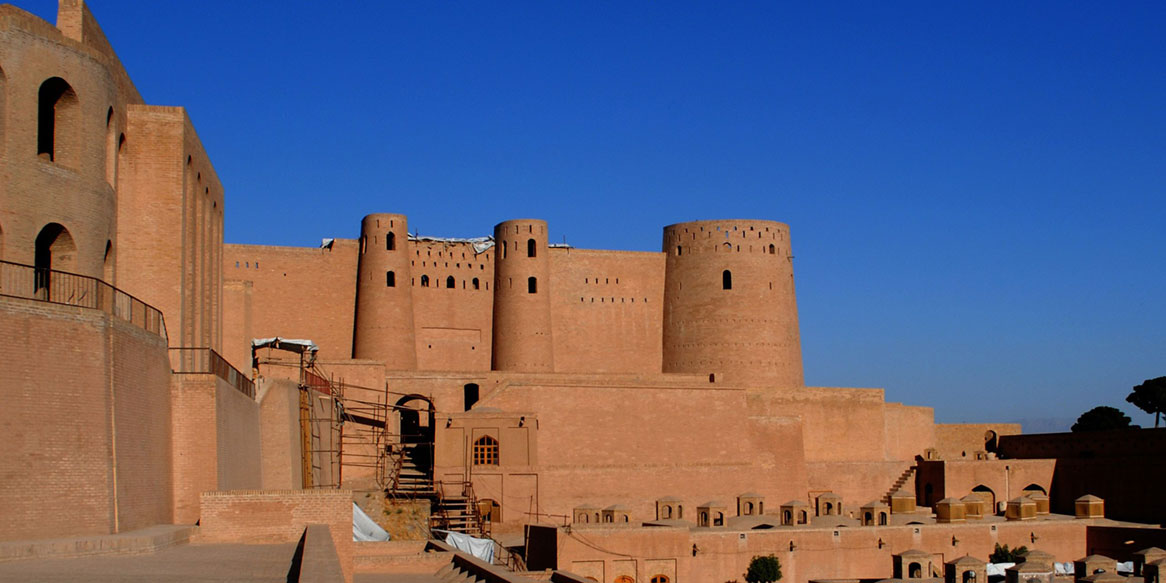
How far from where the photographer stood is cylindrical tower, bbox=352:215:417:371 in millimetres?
31078

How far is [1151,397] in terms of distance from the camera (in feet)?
150

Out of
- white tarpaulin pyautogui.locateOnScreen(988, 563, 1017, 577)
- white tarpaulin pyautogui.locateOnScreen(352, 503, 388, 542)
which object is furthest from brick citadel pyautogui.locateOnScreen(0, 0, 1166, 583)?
white tarpaulin pyautogui.locateOnScreen(352, 503, 388, 542)

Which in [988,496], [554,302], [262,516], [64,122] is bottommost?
[988,496]

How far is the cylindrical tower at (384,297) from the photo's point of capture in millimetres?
31078

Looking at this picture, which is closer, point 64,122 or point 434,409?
point 64,122

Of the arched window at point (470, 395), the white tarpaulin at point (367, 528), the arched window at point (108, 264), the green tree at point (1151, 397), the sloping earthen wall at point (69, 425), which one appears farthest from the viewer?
the green tree at point (1151, 397)

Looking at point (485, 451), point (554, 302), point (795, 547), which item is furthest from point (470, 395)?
point (795, 547)

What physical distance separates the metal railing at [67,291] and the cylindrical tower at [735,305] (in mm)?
20129

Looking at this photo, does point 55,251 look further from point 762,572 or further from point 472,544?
point 762,572

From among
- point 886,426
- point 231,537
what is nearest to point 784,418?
point 886,426

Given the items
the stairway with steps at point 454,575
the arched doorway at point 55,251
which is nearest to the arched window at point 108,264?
the arched doorway at point 55,251

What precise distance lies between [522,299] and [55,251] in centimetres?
1989

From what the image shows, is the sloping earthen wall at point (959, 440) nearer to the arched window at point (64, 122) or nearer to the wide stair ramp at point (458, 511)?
the wide stair ramp at point (458, 511)

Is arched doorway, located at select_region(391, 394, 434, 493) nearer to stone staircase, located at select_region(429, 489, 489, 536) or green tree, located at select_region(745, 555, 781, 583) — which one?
stone staircase, located at select_region(429, 489, 489, 536)
